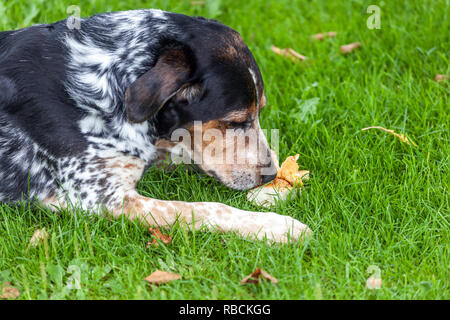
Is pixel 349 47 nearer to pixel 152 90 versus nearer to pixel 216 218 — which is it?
Result: pixel 216 218

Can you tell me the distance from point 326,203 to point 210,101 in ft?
3.30

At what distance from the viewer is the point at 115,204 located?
11.7 feet

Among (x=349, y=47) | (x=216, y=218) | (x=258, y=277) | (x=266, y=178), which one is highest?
(x=349, y=47)

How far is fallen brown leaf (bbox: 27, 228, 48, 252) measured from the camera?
3395 mm

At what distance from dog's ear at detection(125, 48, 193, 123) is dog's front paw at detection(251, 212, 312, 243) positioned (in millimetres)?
908

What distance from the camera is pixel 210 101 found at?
345 centimetres

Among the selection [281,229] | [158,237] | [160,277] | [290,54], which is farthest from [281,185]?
[290,54]

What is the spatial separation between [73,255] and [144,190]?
0.77 metres

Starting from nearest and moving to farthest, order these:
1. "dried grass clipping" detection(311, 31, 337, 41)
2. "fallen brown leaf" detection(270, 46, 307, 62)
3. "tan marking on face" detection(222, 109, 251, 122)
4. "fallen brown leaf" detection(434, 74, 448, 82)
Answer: "tan marking on face" detection(222, 109, 251, 122)
"fallen brown leaf" detection(434, 74, 448, 82)
"fallen brown leaf" detection(270, 46, 307, 62)
"dried grass clipping" detection(311, 31, 337, 41)

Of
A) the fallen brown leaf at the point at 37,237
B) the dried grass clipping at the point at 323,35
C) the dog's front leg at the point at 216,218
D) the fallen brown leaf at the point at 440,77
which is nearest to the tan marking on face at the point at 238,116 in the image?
the dog's front leg at the point at 216,218

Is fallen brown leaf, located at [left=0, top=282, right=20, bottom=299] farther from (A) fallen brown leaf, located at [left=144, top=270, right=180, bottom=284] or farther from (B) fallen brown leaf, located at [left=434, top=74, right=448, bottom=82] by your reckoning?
(B) fallen brown leaf, located at [left=434, top=74, right=448, bottom=82]

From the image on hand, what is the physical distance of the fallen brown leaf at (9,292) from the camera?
3086 mm

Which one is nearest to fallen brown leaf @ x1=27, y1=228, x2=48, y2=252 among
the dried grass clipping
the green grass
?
the green grass

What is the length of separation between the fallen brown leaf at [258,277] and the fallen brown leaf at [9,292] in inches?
47.3
